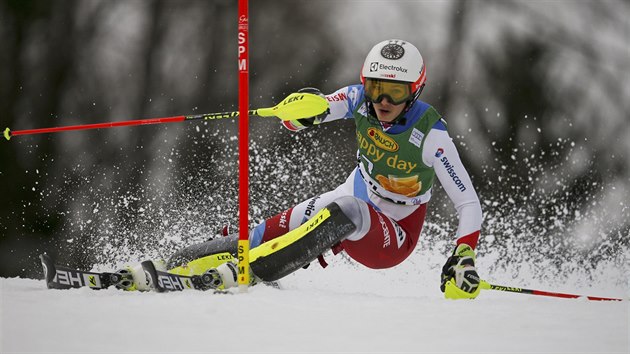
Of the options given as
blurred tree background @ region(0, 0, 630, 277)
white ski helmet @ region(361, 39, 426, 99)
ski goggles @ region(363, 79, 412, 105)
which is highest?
white ski helmet @ region(361, 39, 426, 99)

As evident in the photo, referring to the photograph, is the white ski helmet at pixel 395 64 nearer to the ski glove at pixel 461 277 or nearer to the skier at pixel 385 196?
the skier at pixel 385 196

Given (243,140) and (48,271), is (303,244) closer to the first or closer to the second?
(243,140)

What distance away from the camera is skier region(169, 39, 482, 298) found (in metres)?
3.38

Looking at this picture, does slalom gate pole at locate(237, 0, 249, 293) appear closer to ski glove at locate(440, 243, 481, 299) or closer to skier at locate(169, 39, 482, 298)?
skier at locate(169, 39, 482, 298)

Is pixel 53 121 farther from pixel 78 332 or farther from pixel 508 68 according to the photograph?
pixel 78 332

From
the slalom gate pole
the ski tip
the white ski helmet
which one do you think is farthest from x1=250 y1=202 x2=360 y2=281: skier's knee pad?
the ski tip

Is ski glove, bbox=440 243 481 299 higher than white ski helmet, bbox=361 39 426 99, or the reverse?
white ski helmet, bbox=361 39 426 99

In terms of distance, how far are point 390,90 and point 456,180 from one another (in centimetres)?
49

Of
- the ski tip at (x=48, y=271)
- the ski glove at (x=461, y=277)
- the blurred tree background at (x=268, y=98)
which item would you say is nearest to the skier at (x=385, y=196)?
the ski glove at (x=461, y=277)

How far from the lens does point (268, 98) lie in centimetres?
657

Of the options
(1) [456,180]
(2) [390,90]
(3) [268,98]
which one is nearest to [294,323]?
(1) [456,180]

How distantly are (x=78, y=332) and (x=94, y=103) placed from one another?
4374mm

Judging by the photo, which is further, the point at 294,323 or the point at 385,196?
the point at 385,196

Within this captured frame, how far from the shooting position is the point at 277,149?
6.36 meters
